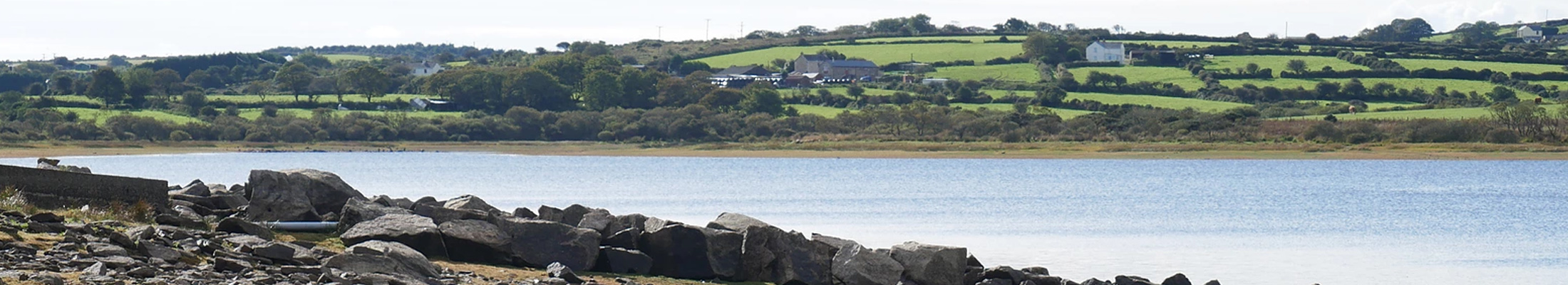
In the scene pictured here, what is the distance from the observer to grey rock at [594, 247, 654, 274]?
17.3 metres

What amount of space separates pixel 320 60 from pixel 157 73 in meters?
51.3

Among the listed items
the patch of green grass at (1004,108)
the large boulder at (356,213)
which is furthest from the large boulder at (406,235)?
the patch of green grass at (1004,108)

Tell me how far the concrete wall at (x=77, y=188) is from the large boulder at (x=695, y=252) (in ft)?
15.9

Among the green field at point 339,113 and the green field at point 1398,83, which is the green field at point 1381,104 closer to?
the green field at point 1398,83

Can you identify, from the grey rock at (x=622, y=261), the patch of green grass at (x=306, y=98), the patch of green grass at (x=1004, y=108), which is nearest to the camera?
the grey rock at (x=622, y=261)

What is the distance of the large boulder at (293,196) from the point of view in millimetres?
18266

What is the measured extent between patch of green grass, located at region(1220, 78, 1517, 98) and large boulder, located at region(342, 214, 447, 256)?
90.1 meters

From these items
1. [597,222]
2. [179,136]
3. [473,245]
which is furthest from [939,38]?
[473,245]

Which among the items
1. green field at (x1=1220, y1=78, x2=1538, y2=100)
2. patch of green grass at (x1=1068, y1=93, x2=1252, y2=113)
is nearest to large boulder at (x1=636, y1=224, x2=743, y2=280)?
patch of green grass at (x1=1068, y1=93, x2=1252, y2=113)

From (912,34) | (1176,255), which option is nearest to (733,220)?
(1176,255)

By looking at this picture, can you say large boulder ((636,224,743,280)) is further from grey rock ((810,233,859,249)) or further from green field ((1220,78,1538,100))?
green field ((1220,78,1538,100))

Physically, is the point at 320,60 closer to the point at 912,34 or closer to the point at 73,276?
the point at 912,34

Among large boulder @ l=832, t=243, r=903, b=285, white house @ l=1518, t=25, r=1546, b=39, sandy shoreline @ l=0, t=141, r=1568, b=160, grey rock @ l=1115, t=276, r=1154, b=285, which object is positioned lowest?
sandy shoreline @ l=0, t=141, r=1568, b=160

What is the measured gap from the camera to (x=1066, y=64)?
122562 millimetres
